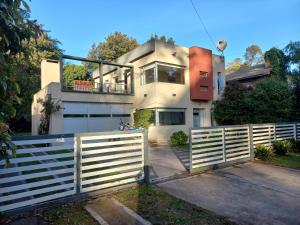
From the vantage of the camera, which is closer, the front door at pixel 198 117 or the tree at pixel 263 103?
the tree at pixel 263 103

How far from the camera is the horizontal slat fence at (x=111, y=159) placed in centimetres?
506

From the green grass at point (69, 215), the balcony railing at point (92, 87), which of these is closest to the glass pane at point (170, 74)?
the balcony railing at point (92, 87)

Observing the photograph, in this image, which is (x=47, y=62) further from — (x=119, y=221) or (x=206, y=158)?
(x=119, y=221)

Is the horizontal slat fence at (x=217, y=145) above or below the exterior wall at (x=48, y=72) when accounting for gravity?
below

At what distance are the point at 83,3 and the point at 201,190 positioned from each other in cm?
1098

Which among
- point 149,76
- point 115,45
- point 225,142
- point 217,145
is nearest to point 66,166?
point 217,145

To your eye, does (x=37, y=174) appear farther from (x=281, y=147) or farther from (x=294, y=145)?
(x=294, y=145)

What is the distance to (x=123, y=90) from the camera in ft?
63.2

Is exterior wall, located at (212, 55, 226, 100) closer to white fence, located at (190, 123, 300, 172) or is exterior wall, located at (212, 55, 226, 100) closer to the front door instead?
the front door

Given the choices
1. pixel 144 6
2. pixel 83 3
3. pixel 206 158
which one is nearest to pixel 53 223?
pixel 206 158

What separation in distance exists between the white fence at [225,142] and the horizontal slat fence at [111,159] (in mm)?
2019

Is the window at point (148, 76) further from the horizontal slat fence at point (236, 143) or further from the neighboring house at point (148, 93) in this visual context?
the horizontal slat fence at point (236, 143)

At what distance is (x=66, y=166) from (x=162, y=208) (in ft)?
6.98

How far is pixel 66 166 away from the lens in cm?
493
